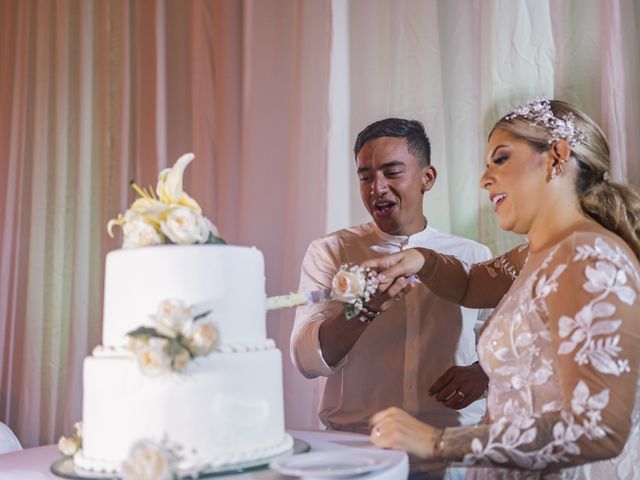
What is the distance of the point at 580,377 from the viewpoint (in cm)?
145

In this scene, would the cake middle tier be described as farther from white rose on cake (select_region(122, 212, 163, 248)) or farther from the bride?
the bride

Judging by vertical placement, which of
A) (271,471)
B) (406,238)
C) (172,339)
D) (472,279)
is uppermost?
(406,238)

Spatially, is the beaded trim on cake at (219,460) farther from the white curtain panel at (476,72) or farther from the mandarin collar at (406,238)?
the white curtain panel at (476,72)

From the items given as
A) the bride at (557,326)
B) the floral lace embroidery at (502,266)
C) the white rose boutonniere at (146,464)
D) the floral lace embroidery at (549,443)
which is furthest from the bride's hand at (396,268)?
the white rose boutonniere at (146,464)

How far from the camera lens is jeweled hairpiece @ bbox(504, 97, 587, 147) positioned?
1825mm

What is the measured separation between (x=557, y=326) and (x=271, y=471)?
0.60 meters

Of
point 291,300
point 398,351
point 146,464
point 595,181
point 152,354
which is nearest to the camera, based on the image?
point 146,464

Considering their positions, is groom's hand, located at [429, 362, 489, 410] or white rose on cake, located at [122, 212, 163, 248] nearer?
white rose on cake, located at [122, 212, 163, 248]

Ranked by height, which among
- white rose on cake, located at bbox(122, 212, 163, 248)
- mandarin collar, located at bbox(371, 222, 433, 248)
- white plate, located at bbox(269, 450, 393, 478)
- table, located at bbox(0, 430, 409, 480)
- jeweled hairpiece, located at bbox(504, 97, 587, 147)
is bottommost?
table, located at bbox(0, 430, 409, 480)

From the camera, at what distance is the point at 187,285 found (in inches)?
55.3

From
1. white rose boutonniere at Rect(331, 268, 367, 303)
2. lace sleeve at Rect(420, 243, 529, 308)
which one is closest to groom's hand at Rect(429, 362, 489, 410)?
lace sleeve at Rect(420, 243, 529, 308)

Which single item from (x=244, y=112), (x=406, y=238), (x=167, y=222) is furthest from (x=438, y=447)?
(x=244, y=112)

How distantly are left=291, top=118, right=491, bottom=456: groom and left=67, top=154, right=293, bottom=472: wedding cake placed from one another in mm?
870

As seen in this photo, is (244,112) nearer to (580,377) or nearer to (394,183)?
(394,183)
